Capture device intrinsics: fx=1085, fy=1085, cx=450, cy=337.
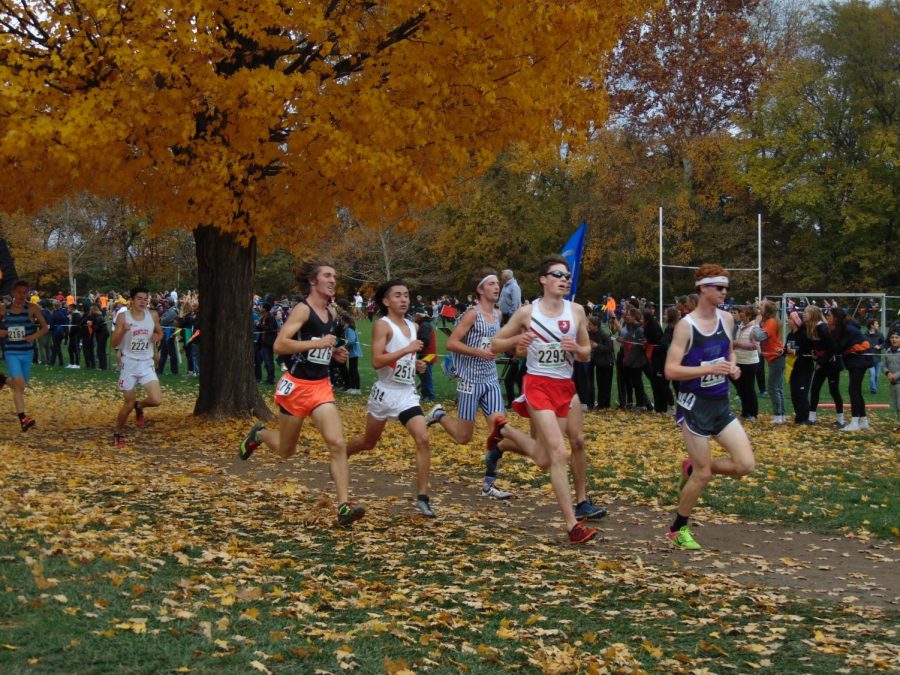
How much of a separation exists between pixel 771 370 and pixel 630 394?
9.86 feet

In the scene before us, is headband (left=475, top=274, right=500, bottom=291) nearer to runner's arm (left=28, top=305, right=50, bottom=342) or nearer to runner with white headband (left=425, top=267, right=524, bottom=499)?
runner with white headband (left=425, top=267, right=524, bottom=499)

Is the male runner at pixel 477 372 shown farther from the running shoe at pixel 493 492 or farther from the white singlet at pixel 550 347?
the white singlet at pixel 550 347

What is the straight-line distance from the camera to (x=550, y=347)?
868 centimetres

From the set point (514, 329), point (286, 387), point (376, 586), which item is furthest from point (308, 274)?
point (376, 586)

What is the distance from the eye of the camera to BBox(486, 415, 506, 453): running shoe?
9943 millimetres

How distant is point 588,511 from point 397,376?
204cm

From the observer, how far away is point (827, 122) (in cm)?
4981

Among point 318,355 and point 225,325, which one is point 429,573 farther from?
point 225,325

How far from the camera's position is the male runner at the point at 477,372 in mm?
10188

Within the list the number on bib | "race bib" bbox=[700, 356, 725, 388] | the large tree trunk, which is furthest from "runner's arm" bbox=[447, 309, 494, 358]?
the large tree trunk

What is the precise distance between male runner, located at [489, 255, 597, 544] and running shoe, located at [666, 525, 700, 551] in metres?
0.65

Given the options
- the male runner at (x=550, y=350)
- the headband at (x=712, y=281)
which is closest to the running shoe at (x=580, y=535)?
the male runner at (x=550, y=350)

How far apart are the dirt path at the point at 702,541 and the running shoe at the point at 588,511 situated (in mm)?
73

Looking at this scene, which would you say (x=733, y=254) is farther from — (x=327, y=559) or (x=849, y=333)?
(x=327, y=559)
